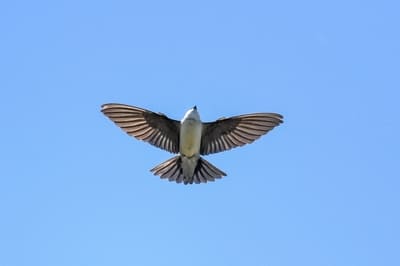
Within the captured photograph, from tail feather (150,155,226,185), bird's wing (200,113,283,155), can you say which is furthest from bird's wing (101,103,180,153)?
bird's wing (200,113,283,155)

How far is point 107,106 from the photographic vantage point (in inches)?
1417

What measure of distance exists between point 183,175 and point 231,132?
39.5 inches

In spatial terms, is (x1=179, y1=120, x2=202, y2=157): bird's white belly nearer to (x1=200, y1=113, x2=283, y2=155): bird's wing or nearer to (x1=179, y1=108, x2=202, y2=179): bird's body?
(x1=179, y1=108, x2=202, y2=179): bird's body

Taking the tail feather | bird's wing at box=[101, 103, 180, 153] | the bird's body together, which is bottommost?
the tail feather

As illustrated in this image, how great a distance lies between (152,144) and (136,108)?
1.97 feet

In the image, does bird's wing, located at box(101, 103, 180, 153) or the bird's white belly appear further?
bird's wing, located at box(101, 103, 180, 153)

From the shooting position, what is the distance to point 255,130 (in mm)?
36031

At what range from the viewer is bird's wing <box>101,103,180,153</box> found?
118ft

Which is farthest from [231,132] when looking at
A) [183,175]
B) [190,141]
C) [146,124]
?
[146,124]

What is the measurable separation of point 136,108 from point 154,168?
2.98 ft

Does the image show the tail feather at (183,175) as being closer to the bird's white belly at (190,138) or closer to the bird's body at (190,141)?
the bird's body at (190,141)

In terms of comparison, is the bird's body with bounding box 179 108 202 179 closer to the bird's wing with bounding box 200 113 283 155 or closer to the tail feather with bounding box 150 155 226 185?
the tail feather with bounding box 150 155 226 185

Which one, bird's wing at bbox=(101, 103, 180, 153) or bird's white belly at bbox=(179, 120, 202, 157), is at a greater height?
bird's wing at bbox=(101, 103, 180, 153)

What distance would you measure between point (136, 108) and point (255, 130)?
176cm
